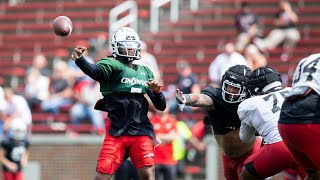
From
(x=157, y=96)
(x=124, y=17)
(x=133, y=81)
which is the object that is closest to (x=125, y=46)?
(x=133, y=81)

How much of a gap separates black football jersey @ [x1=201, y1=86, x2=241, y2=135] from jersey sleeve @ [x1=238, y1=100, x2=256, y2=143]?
0.64 meters

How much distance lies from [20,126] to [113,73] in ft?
20.5

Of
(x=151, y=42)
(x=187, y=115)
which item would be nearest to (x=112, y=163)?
(x=187, y=115)

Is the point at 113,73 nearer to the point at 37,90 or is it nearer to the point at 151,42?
the point at 37,90

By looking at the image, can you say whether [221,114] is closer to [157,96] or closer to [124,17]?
[157,96]

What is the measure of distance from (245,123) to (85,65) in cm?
186

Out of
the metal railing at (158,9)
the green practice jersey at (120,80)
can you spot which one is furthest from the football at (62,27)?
the metal railing at (158,9)

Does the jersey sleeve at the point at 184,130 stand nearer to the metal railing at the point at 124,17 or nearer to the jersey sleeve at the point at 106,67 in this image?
the metal railing at the point at 124,17

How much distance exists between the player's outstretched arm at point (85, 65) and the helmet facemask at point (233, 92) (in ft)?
4.37

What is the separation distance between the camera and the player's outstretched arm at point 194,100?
959 cm

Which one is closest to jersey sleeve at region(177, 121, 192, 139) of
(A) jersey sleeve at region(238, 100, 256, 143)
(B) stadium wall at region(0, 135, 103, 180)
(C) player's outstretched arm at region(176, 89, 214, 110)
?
(B) stadium wall at region(0, 135, 103, 180)

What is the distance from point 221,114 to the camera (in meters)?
10.0

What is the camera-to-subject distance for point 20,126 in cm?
1608

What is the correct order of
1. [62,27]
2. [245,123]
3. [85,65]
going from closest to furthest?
[245,123]
[85,65]
[62,27]
